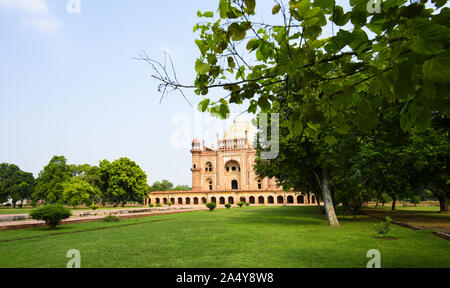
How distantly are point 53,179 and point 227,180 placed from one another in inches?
1168

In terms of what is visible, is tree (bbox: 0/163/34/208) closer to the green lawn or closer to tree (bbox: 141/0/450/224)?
the green lawn

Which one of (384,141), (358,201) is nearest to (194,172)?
(358,201)

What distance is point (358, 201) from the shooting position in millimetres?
16578

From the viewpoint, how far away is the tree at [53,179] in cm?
3472

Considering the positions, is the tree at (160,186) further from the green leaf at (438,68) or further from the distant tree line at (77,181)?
the green leaf at (438,68)

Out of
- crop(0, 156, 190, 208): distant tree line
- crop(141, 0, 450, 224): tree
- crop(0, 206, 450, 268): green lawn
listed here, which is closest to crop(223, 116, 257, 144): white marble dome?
crop(0, 156, 190, 208): distant tree line

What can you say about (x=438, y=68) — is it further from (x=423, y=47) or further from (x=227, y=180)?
(x=227, y=180)

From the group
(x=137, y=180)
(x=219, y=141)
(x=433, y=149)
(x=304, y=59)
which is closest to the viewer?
(x=304, y=59)

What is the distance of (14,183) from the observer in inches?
2064

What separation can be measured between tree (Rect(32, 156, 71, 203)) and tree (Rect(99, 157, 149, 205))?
560cm

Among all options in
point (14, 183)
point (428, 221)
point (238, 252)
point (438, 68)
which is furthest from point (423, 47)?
point (14, 183)

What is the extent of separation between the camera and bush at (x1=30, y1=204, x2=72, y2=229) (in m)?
11.4

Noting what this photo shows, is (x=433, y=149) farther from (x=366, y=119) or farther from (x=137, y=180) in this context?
(x=137, y=180)

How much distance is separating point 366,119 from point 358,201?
17052mm
